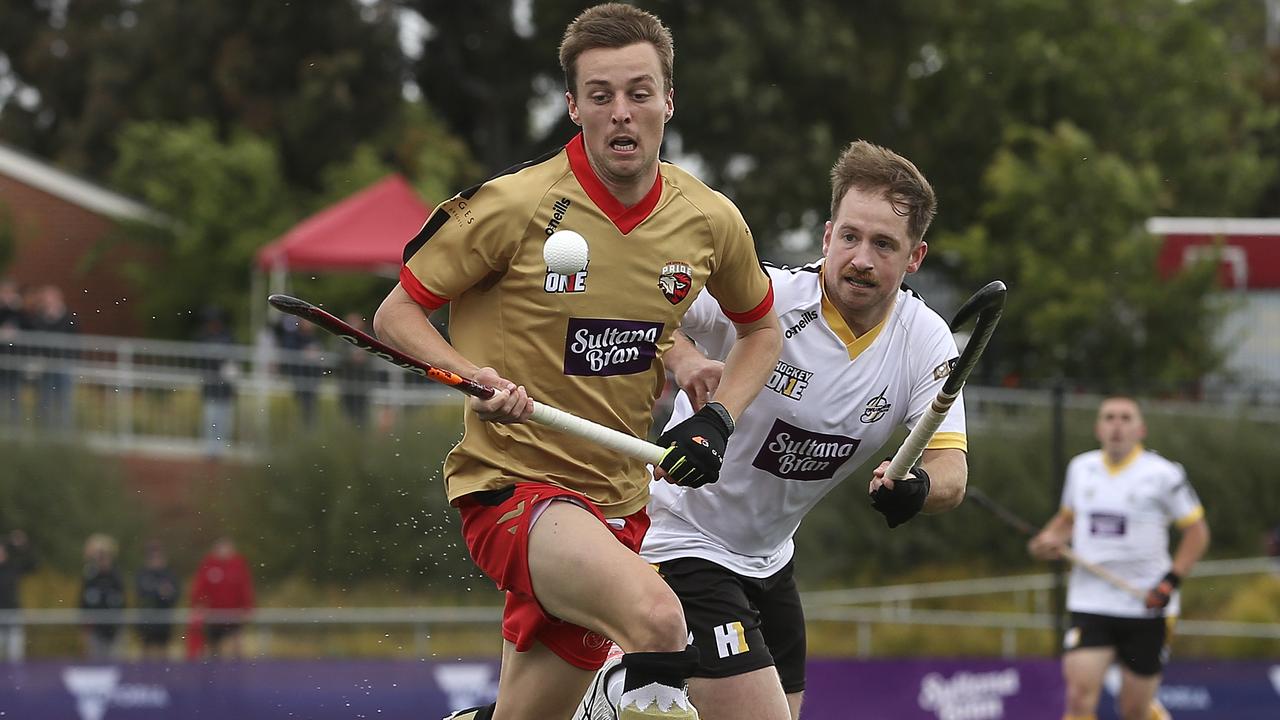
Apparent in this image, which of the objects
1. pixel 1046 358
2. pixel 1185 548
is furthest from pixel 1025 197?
pixel 1185 548

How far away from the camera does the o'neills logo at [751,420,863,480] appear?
570 cm

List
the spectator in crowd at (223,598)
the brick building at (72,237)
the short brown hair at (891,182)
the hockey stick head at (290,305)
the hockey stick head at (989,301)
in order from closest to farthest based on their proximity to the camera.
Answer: the hockey stick head at (290,305)
the hockey stick head at (989,301)
the short brown hair at (891,182)
the spectator in crowd at (223,598)
the brick building at (72,237)

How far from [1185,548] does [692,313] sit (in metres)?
6.16

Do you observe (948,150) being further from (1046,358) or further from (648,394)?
(648,394)

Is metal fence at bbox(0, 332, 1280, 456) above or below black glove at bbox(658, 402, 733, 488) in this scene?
below

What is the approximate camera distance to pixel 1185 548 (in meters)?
10.8

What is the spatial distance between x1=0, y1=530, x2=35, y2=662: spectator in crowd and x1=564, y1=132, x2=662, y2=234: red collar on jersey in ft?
28.9

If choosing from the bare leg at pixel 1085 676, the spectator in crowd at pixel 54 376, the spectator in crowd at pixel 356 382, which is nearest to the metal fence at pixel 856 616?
the spectator in crowd at pixel 356 382

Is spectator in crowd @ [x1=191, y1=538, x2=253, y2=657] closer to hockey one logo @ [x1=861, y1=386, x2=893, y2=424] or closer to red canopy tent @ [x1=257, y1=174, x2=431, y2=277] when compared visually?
red canopy tent @ [x1=257, y1=174, x2=431, y2=277]

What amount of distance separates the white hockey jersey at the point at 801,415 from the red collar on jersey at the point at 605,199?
25.9 inches

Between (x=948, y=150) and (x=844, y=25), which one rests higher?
(x=844, y=25)

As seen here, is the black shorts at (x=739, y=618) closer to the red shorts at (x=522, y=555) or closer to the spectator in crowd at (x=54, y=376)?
the red shorts at (x=522, y=555)

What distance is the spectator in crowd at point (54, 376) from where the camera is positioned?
14.7m

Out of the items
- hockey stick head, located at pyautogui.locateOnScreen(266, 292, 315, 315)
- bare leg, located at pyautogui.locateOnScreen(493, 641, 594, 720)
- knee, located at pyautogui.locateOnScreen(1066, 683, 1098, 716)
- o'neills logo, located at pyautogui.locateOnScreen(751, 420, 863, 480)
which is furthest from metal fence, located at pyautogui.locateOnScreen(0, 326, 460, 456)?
hockey stick head, located at pyautogui.locateOnScreen(266, 292, 315, 315)
